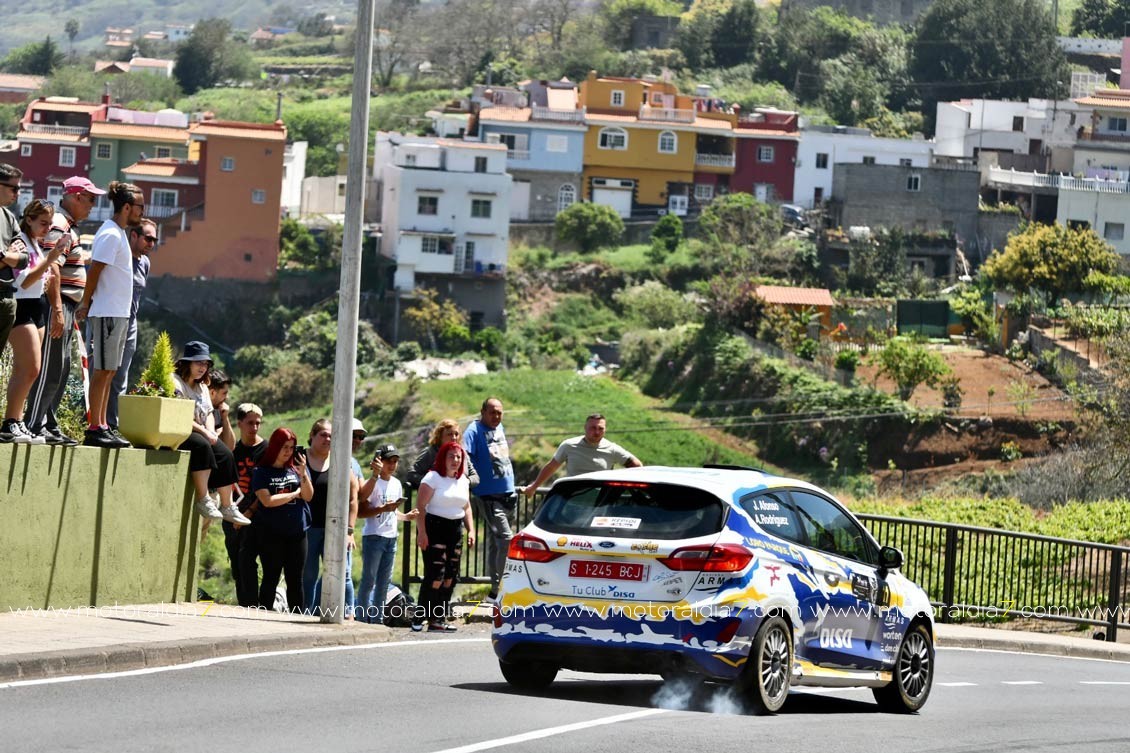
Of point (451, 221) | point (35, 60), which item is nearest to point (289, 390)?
point (451, 221)

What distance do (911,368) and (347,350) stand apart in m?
56.6

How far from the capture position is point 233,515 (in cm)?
1603

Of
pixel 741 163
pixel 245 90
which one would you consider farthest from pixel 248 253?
pixel 245 90

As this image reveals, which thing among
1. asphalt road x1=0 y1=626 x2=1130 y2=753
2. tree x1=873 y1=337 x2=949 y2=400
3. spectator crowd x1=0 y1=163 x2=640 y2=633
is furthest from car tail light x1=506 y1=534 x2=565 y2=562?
tree x1=873 y1=337 x2=949 y2=400

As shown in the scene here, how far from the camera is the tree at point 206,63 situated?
6683 inches

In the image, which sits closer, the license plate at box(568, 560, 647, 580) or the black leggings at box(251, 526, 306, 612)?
the license plate at box(568, 560, 647, 580)

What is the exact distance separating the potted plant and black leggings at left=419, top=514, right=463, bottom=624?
229 cm

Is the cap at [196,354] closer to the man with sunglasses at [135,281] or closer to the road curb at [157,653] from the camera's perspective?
the man with sunglasses at [135,281]

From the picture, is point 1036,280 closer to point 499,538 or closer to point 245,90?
point 499,538

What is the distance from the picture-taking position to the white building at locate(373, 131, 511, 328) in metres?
95.4

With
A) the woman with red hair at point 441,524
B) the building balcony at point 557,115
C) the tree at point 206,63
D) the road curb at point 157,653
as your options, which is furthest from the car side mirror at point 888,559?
the tree at point 206,63

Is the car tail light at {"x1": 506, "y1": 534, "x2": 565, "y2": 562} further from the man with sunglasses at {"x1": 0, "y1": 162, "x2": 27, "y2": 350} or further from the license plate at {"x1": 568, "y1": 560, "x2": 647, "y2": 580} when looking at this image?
the man with sunglasses at {"x1": 0, "y1": 162, "x2": 27, "y2": 350}

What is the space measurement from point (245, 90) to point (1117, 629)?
146447 mm

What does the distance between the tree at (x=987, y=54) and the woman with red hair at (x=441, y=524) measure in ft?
414
